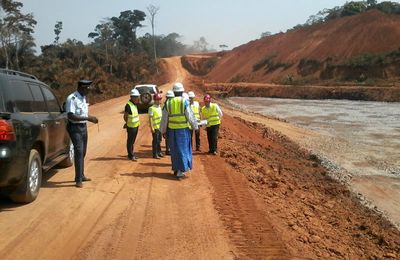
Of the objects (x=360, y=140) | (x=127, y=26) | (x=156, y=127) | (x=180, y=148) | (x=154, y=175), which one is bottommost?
(x=360, y=140)

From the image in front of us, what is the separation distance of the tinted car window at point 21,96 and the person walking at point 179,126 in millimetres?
2574

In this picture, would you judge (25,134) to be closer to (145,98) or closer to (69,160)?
(69,160)

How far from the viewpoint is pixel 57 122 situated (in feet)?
28.3

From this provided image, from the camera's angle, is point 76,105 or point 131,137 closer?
point 76,105

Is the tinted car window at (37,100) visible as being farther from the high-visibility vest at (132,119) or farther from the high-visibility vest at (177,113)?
the high-visibility vest at (132,119)

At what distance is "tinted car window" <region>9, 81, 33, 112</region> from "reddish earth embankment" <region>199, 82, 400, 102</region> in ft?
125

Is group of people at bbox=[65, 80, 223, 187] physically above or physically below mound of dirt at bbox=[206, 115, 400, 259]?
above

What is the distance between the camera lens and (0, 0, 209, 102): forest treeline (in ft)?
152

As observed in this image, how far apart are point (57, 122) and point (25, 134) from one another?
5.96ft

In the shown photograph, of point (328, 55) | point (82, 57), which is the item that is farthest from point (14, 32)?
point (328, 55)

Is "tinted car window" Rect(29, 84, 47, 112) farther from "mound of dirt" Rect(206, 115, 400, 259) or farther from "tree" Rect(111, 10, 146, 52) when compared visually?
"tree" Rect(111, 10, 146, 52)

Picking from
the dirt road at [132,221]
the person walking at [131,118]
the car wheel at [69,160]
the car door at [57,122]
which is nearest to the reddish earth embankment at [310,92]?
the person walking at [131,118]

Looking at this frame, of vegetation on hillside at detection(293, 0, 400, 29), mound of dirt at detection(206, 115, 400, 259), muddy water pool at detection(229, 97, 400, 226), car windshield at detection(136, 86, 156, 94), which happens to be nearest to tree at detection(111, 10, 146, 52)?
vegetation on hillside at detection(293, 0, 400, 29)

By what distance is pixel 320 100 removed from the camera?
1812 inches
